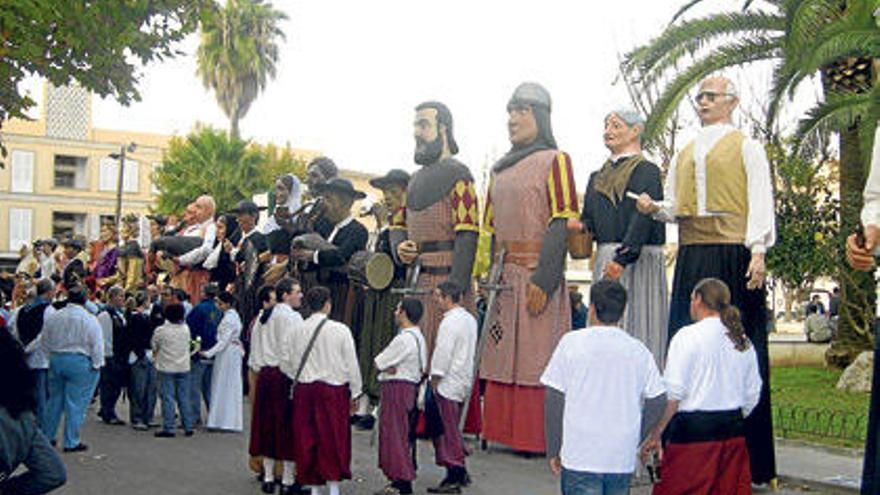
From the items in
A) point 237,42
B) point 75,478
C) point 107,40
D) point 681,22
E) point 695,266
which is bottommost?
point 75,478

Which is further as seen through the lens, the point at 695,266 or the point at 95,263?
the point at 95,263

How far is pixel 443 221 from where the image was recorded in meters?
9.45

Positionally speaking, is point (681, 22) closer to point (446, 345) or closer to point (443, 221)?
point (443, 221)

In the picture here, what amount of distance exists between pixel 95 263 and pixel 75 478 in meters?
7.31

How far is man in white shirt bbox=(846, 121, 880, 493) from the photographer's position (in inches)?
213

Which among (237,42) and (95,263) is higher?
(237,42)

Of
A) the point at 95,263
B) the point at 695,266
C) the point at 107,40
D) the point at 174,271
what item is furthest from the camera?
the point at 95,263

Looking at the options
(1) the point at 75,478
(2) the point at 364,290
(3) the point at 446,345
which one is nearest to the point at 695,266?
(3) the point at 446,345

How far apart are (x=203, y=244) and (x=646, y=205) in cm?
680

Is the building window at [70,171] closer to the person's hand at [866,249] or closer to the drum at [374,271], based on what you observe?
the drum at [374,271]

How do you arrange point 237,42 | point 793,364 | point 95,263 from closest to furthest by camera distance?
point 95,263 < point 793,364 < point 237,42

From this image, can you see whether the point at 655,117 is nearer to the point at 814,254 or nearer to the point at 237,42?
the point at 814,254

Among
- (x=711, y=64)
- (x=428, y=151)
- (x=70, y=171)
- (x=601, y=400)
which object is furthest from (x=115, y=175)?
(x=601, y=400)

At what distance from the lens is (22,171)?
187ft
